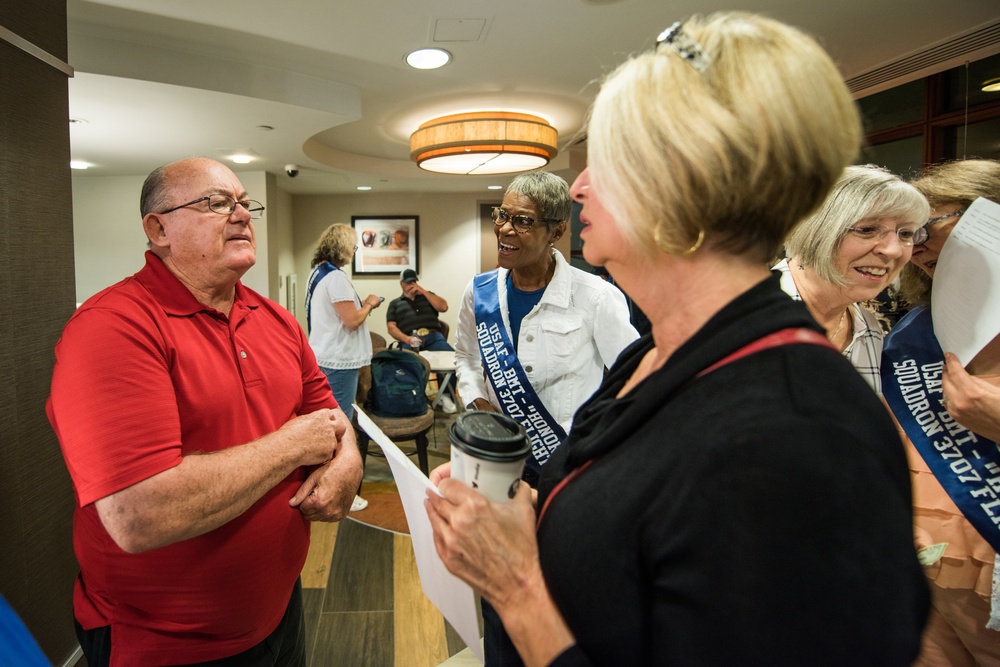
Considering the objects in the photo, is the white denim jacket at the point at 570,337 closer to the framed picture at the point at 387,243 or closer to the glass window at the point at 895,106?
the glass window at the point at 895,106

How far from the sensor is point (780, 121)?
1.81 feet

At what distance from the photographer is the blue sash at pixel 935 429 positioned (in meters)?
1.25

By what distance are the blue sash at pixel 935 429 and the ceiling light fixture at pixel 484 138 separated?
365 centimetres

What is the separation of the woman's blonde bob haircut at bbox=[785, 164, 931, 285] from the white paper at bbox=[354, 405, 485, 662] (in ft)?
3.81

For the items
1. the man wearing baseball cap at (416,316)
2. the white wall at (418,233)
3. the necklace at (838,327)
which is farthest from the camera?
the white wall at (418,233)

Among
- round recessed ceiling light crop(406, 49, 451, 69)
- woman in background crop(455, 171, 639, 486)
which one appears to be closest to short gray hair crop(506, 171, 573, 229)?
woman in background crop(455, 171, 639, 486)

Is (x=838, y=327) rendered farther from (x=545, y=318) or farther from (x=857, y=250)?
(x=545, y=318)

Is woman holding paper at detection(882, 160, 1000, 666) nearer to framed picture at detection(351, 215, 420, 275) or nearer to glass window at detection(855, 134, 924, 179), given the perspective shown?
glass window at detection(855, 134, 924, 179)

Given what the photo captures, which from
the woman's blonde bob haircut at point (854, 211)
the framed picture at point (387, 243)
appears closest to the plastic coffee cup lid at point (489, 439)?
the woman's blonde bob haircut at point (854, 211)

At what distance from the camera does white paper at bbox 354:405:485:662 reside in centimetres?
80

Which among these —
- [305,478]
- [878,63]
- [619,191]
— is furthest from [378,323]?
[619,191]

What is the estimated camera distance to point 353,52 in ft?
10.9

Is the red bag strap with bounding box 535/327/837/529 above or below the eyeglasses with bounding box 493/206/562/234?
below

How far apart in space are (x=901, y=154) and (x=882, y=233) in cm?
352
